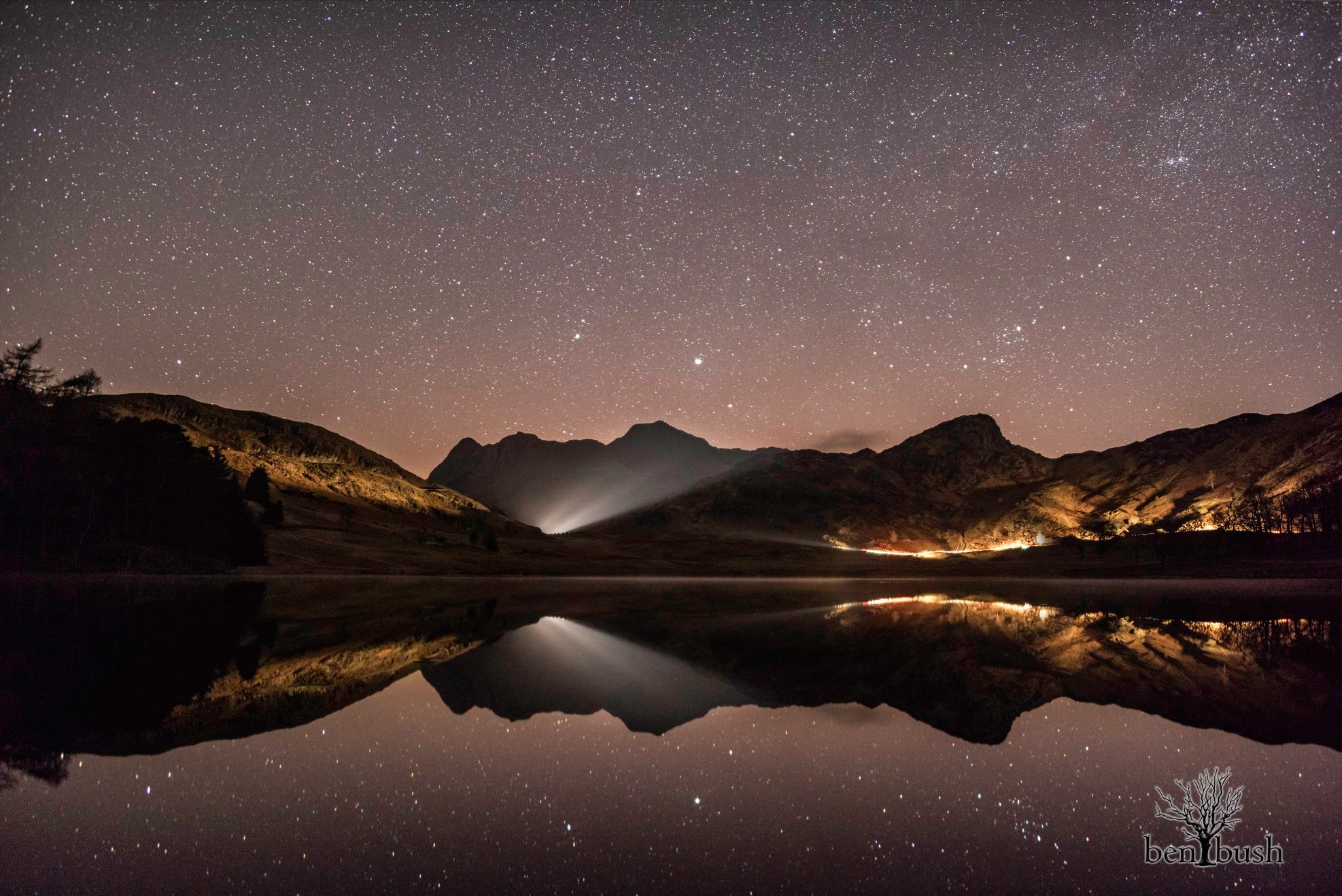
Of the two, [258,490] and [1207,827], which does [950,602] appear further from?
[258,490]

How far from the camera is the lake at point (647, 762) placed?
844 cm

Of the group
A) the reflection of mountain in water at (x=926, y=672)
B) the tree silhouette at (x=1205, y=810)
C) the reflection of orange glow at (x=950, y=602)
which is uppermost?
the tree silhouette at (x=1205, y=810)

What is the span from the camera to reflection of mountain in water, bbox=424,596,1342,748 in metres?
16.9

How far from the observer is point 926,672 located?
22.2 metres

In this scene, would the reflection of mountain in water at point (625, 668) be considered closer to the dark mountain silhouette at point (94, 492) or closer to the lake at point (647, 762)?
the lake at point (647, 762)

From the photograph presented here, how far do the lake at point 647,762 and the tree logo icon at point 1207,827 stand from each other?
0.64ft

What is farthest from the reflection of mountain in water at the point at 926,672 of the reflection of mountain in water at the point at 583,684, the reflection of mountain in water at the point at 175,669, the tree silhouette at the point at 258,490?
the tree silhouette at the point at 258,490

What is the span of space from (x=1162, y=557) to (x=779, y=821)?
159597mm

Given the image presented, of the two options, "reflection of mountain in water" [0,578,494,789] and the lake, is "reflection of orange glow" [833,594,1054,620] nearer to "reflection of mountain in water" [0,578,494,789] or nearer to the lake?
the lake

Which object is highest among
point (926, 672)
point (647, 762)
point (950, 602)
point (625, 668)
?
point (647, 762)

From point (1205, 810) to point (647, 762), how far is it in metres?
8.74

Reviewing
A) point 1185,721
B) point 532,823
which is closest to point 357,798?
point 532,823

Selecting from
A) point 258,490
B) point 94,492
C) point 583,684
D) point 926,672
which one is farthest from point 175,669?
point 258,490

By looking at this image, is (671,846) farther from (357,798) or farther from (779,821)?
(357,798)
